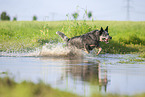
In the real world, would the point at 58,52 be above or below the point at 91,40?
below

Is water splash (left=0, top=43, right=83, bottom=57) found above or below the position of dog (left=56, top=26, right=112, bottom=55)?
below

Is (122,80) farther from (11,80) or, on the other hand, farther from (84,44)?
(84,44)

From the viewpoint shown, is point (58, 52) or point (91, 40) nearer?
point (91, 40)

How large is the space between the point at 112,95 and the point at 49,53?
14.8 metres

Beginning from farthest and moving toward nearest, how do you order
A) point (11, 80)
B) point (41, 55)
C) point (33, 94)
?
point (41, 55) < point (11, 80) < point (33, 94)

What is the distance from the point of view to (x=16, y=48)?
25.5 meters

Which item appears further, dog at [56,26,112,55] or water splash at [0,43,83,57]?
water splash at [0,43,83,57]

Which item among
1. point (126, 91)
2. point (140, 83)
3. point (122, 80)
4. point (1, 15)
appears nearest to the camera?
point (126, 91)

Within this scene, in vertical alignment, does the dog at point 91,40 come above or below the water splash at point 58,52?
above

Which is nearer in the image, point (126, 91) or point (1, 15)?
point (126, 91)

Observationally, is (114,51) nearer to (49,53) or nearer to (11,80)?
(49,53)

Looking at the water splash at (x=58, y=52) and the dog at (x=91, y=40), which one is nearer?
the dog at (x=91, y=40)

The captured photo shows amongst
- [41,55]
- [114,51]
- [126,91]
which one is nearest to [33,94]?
[126,91]

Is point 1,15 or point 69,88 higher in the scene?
point 1,15
